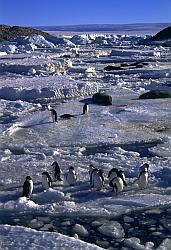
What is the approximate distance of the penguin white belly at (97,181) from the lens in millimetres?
7676

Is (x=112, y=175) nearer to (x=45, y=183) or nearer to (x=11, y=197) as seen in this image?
(x=45, y=183)

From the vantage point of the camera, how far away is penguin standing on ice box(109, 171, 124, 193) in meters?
7.54

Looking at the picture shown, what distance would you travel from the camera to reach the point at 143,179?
7789 millimetres

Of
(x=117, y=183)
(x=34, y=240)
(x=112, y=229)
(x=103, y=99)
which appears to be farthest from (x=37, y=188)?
(x=103, y=99)

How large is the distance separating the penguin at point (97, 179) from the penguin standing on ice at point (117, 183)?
0.16 metres

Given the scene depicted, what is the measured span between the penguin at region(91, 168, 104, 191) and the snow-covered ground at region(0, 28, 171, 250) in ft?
0.39

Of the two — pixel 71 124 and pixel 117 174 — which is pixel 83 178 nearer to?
pixel 117 174

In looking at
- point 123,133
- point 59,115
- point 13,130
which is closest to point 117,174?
point 123,133

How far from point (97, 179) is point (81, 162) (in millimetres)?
1721

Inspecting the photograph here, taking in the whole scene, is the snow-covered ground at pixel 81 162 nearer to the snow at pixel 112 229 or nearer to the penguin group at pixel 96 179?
the snow at pixel 112 229

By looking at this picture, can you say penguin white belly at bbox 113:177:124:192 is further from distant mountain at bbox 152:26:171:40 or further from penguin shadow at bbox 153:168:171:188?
distant mountain at bbox 152:26:171:40

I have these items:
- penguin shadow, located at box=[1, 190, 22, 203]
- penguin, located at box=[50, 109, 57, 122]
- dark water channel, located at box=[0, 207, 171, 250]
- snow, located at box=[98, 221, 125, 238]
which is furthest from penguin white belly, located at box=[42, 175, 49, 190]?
penguin, located at box=[50, 109, 57, 122]

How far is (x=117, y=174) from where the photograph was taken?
25.6 feet

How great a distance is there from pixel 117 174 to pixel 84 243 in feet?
7.48
